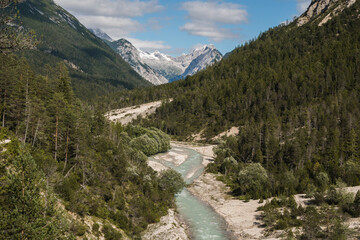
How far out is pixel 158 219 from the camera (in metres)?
53.0

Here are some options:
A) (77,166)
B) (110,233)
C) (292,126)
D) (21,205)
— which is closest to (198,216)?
(110,233)

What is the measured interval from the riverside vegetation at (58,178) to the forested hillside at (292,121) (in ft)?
109

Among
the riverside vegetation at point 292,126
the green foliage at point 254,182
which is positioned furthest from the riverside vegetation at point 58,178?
the riverside vegetation at point 292,126

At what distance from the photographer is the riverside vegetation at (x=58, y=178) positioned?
20406 mm

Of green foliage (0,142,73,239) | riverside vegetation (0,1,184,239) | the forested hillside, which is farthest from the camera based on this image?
the forested hillside

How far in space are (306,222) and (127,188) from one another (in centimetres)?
3620

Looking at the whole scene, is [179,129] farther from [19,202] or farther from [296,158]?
[19,202]

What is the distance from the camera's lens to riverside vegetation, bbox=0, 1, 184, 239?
20406 mm

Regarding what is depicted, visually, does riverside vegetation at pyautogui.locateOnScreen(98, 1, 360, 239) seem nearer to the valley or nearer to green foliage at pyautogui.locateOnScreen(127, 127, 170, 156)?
the valley

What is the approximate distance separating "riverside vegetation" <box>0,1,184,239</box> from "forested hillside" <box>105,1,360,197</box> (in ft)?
109

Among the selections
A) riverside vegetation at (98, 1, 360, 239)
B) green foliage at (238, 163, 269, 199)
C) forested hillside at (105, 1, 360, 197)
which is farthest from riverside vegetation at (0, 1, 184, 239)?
forested hillside at (105, 1, 360, 197)

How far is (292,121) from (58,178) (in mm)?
119621

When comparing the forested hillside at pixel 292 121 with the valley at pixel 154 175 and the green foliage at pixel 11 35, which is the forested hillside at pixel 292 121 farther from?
the green foliage at pixel 11 35

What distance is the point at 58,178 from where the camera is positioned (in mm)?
39812
